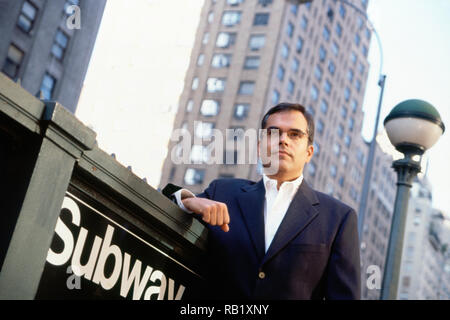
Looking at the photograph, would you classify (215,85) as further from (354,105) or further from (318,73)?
(354,105)

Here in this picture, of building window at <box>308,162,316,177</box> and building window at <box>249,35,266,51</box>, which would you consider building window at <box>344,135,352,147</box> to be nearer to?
building window at <box>308,162,316,177</box>

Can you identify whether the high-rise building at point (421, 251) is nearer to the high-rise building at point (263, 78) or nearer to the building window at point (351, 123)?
the building window at point (351, 123)

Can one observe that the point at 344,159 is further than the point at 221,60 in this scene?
Yes

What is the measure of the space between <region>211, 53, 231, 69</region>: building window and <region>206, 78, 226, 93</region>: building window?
1463mm

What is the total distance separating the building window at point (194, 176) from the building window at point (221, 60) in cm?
1117

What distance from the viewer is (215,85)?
209ft

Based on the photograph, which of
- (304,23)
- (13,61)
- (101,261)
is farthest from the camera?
(304,23)

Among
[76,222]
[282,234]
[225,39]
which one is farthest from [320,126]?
[76,222]

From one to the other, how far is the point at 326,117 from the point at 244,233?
226ft

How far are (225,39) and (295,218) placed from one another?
63.3 metres

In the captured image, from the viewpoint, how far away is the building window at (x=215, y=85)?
2475 inches

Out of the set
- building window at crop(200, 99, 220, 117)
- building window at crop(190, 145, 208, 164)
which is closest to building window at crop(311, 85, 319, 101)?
building window at crop(200, 99, 220, 117)

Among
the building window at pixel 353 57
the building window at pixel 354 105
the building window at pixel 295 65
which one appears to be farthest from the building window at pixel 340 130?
the building window at pixel 295 65

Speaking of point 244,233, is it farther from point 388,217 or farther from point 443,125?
point 388,217
